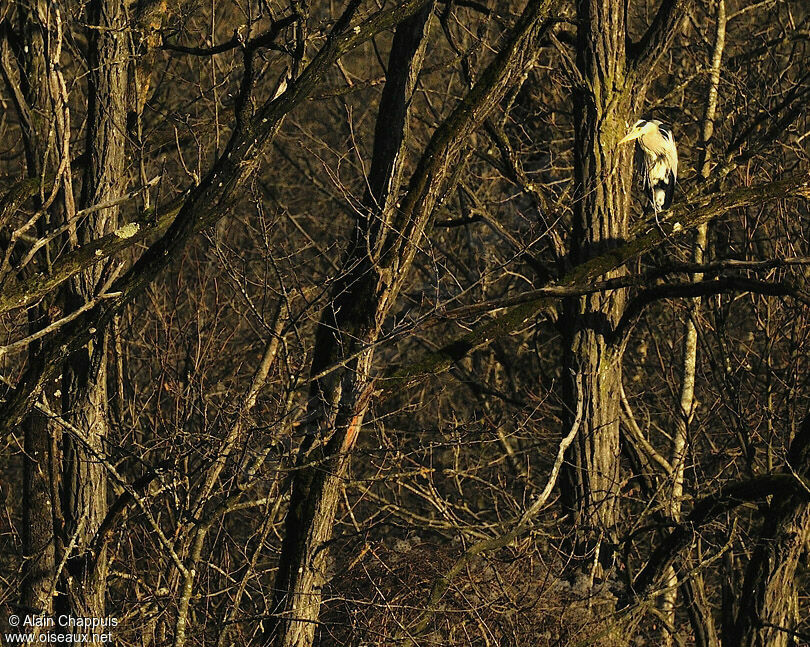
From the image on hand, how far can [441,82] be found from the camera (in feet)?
40.0

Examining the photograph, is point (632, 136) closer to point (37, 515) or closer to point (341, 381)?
point (341, 381)

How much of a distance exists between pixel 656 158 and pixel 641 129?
0.62 ft

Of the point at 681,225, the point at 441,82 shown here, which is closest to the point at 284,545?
the point at 681,225

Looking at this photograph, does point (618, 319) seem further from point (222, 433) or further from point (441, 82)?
point (441, 82)

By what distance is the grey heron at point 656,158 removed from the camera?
21.5ft

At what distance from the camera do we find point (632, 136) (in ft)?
21.8

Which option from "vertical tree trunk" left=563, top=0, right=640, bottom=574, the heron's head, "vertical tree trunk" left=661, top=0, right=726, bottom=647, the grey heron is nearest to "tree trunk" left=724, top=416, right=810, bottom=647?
"vertical tree trunk" left=661, top=0, right=726, bottom=647

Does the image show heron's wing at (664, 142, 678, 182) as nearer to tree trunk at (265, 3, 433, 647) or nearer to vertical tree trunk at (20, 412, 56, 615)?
tree trunk at (265, 3, 433, 647)

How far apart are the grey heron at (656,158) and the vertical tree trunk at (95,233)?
9.70 ft

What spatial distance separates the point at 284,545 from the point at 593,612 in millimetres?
1671

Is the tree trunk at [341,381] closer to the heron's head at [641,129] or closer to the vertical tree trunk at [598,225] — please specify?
the vertical tree trunk at [598,225]

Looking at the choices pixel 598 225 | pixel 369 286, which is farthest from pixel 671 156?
pixel 369 286

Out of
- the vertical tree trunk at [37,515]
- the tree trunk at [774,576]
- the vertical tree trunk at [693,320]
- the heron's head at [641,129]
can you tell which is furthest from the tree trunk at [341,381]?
the vertical tree trunk at [693,320]

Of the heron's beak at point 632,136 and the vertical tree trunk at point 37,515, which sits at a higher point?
the heron's beak at point 632,136
